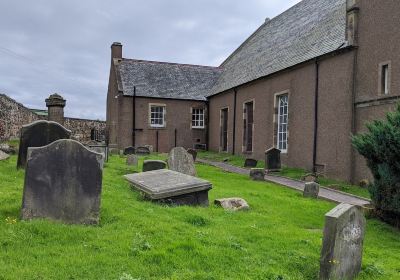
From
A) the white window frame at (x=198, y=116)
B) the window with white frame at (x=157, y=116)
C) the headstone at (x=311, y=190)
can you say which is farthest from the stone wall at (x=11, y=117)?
the headstone at (x=311, y=190)

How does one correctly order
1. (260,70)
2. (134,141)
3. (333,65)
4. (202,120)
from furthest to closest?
1. (202,120)
2. (134,141)
3. (260,70)
4. (333,65)

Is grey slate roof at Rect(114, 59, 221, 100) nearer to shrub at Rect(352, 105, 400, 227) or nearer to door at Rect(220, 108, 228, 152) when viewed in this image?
door at Rect(220, 108, 228, 152)

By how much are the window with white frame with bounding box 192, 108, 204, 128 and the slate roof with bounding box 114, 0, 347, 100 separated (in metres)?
1.12

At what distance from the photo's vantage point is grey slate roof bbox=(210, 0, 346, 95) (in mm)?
20656

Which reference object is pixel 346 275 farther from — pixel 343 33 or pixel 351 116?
pixel 343 33

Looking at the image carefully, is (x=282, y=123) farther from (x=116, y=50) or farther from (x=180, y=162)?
(x=116, y=50)

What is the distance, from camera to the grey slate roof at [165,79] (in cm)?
3512

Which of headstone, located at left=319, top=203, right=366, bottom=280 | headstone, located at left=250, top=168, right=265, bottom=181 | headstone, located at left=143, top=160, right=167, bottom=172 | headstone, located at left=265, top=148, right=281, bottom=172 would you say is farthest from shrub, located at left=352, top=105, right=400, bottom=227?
headstone, located at left=265, top=148, right=281, bottom=172

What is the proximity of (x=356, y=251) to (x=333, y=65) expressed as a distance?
44.8 feet

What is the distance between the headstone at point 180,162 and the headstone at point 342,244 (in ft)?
23.9

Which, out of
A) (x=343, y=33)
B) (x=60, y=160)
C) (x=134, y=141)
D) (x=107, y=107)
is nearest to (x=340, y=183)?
(x=343, y=33)

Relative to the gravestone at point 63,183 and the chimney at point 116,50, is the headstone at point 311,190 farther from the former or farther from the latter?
the chimney at point 116,50

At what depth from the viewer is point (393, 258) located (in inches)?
290

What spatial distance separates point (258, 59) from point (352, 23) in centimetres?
1170
